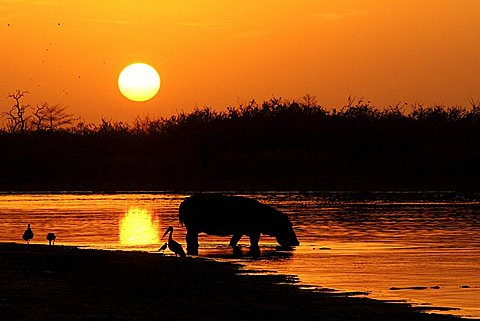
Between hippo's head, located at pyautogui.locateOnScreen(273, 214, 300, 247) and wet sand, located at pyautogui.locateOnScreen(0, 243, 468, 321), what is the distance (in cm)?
383

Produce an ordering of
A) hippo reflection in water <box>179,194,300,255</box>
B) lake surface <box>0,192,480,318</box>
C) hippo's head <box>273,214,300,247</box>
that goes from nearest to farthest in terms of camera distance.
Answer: lake surface <box>0,192,480,318</box> → hippo reflection in water <box>179,194,300,255</box> → hippo's head <box>273,214,300,247</box>

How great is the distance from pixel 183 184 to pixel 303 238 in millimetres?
28930

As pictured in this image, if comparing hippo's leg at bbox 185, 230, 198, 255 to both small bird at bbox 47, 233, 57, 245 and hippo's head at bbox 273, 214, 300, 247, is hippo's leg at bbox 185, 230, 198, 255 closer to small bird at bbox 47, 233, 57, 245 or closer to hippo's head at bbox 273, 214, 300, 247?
hippo's head at bbox 273, 214, 300, 247

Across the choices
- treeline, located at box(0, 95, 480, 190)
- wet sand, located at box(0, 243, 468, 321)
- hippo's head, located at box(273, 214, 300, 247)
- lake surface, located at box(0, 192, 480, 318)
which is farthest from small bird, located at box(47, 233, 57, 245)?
treeline, located at box(0, 95, 480, 190)

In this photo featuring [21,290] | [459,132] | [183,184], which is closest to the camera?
[21,290]

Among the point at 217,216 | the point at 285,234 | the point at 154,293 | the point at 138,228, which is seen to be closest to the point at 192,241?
the point at 217,216

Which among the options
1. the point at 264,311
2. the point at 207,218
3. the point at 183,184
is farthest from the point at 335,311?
the point at 183,184

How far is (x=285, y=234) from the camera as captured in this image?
23719 mm

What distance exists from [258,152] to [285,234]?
38388mm

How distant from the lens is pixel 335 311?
1366 centimetres

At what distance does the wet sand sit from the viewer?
13258 millimetres

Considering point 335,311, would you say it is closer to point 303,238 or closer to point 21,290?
point 21,290

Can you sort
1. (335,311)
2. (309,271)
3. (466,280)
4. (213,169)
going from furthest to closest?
1. (213,169)
2. (309,271)
3. (466,280)
4. (335,311)

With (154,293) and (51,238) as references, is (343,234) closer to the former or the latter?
(51,238)
